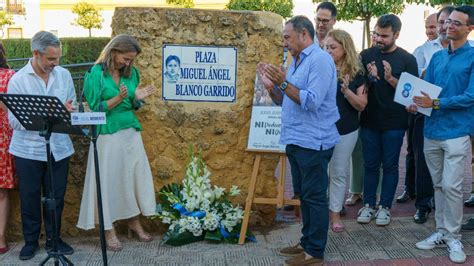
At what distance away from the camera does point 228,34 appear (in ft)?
18.3

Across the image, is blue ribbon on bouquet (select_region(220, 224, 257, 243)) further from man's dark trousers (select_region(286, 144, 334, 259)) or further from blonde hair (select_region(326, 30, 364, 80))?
blonde hair (select_region(326, 30, 364, 80))

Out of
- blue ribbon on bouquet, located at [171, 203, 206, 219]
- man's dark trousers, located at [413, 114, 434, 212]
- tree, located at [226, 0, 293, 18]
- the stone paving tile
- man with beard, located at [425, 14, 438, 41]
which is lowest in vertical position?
the stone paving tile

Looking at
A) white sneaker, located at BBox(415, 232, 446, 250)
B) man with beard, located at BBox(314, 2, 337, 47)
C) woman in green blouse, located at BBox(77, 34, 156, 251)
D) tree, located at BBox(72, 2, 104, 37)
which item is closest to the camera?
woman in green blouse, located at BBox(77, 34, 156, 251)

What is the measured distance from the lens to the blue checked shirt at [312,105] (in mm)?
4309

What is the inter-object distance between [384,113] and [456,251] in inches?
54.7

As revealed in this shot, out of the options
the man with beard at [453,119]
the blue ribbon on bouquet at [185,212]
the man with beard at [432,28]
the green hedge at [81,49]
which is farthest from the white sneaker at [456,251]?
the green hedge at [81,49]

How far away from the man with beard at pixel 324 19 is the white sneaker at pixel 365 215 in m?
1.72

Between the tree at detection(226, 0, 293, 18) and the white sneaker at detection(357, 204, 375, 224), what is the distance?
83.7 ft

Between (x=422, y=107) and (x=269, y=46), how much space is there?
5.02 feet

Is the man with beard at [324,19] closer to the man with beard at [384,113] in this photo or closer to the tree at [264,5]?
the man with beard at [384,113]

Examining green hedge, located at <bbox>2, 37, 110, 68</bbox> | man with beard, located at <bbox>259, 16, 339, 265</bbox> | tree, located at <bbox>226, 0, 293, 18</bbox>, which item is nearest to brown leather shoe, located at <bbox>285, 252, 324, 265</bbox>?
man with beard, located at <bbox>259, 16, 339, 265</bbox>

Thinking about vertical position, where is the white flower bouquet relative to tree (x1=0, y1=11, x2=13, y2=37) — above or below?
below

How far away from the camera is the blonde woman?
17.5 ft

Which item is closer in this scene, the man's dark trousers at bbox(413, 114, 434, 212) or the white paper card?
the white paper card
